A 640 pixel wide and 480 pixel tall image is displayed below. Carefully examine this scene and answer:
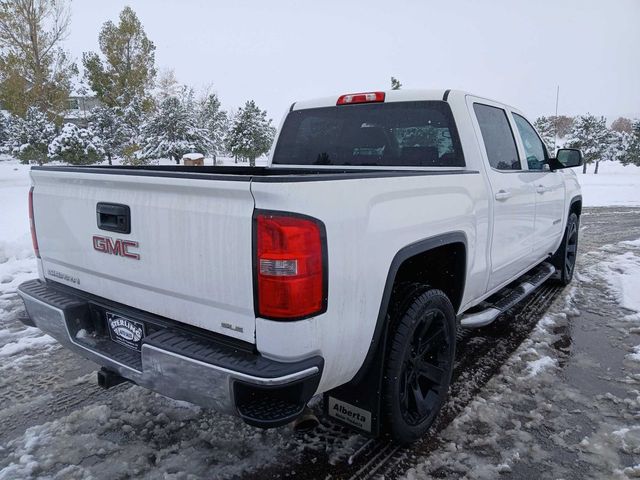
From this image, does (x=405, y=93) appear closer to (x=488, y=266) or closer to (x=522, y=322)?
(x=488, y=266)

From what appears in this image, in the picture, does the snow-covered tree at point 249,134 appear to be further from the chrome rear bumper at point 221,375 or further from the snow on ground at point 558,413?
the chrome rear bumper at point 221,375

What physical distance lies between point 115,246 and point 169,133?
111ft

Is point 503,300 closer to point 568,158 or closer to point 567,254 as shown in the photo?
point 568,158

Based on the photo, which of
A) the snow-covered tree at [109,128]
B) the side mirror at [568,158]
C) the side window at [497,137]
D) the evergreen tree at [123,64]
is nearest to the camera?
the side window at [497,137]

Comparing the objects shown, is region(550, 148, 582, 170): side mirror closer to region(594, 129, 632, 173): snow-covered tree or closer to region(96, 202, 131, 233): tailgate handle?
region(96, 202, 131, 233): tailgate handle

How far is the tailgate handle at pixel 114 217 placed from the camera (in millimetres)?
2164

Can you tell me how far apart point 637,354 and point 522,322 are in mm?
999

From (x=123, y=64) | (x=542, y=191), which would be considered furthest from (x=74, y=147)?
(x=542, y=191)

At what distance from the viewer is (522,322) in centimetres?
460

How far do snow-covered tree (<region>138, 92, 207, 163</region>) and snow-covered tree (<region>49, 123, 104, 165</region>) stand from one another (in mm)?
12533

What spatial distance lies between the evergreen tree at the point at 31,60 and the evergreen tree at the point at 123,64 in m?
5.92

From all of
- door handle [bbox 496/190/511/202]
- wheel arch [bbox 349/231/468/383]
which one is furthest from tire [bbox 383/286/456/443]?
door handle [bbox 496/190/511/202]

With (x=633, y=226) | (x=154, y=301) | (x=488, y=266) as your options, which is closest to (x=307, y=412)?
(x=154, y=301)

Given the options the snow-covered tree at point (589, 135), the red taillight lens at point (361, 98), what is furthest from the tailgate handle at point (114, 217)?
the snow-covered tree at point (589, 135)
